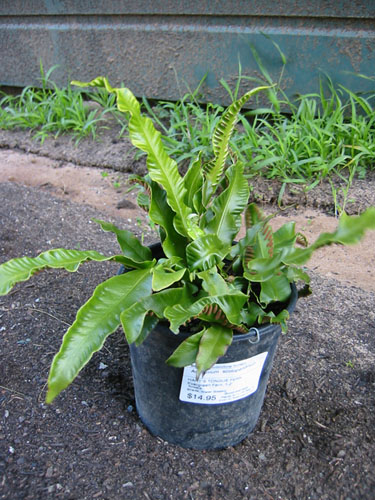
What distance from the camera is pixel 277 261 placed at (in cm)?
112

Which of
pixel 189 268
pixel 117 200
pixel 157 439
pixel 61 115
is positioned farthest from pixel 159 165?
pixel 61 115

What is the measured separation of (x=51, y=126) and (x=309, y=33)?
1.95 meters

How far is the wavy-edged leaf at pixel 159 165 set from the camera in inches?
44.9

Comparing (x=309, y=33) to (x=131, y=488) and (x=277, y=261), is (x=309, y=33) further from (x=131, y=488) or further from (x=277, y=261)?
(x=131, y=488)

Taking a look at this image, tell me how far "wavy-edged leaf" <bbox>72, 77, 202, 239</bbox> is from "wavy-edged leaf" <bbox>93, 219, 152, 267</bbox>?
0.16 m

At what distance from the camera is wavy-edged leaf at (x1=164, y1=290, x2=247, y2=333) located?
1.03 m

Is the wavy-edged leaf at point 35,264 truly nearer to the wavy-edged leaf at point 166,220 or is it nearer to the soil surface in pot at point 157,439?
the wavy-edged leaf at point 166,220

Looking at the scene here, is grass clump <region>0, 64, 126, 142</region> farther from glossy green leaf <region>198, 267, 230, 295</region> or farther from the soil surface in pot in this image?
glossy green leaf <region>198, 267, 230, 295</region>

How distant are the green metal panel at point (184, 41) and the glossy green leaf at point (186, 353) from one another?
94.4 inches

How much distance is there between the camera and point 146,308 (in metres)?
1.06

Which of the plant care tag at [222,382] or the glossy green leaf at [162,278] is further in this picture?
the plant care tag at [222,382]

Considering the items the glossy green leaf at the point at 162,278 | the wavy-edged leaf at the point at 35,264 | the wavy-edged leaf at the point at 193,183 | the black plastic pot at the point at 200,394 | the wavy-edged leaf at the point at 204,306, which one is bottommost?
the black plastic pot at the point at 200,394

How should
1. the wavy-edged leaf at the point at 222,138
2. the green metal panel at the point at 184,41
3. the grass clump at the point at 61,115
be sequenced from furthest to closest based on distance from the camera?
the grass clump at the point at 61,115 → the green metal panel at the point at 184,41 → the wavy-edged leaf at the point at 222,138

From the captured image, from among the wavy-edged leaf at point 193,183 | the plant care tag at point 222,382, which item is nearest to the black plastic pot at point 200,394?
the plant care tag at point 222,382
